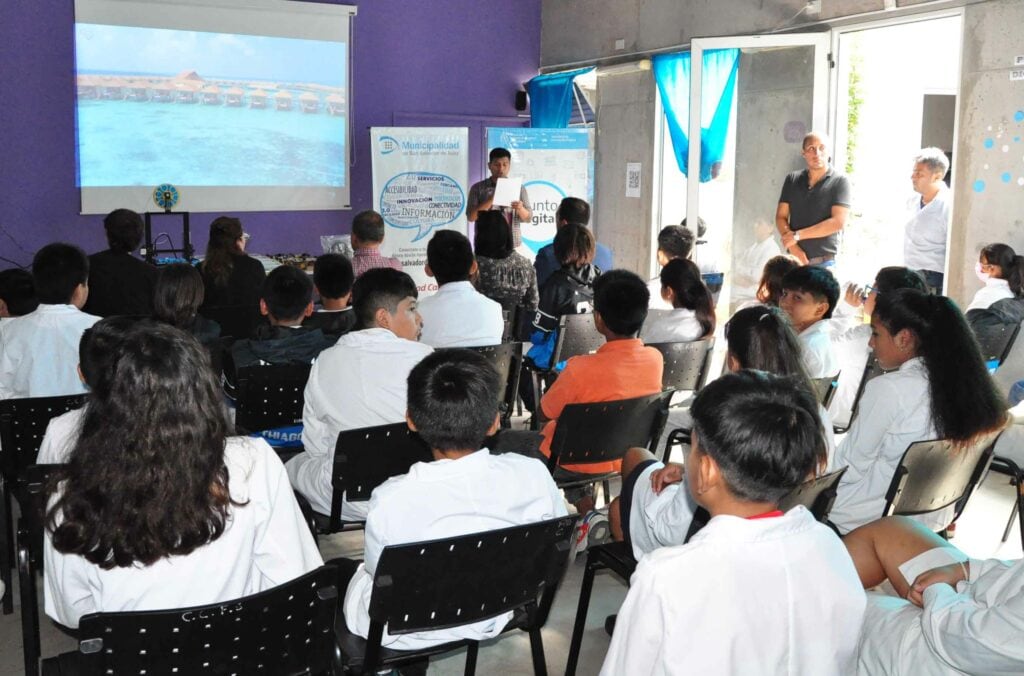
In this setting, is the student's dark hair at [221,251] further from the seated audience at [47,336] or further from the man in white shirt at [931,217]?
the man in white shirt at [931,217]

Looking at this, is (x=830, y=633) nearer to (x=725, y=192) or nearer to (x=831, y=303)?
(x=831, y=303)

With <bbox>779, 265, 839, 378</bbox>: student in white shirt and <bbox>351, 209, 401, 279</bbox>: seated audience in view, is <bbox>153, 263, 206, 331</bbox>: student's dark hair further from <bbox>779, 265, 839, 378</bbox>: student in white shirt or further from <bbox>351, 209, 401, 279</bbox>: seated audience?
<bbox>779, 265, 839, 378</bbox>: student in white shirt

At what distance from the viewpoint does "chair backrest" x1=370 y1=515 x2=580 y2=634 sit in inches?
74.1

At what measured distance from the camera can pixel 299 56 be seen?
815 cm

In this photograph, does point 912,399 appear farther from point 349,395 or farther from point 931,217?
point 931,217

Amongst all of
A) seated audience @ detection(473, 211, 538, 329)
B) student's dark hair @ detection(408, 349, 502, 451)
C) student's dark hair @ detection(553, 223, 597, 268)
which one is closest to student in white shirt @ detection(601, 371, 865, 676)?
student's dark hair @ detection(408, 349, 502, 451)

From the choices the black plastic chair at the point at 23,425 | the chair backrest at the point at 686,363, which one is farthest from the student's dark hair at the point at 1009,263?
the black plastic chair at the point at 23,425

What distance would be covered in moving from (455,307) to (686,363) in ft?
3.26

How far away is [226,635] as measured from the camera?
1677mm

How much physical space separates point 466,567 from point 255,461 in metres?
0.46

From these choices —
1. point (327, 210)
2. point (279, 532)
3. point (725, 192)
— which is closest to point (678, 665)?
point (279, 532)

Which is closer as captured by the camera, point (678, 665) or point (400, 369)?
point (678, 665)

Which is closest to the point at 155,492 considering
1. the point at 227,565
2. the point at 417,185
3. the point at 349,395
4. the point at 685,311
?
the point at 227,565

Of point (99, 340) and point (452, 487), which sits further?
point (99, 340)
